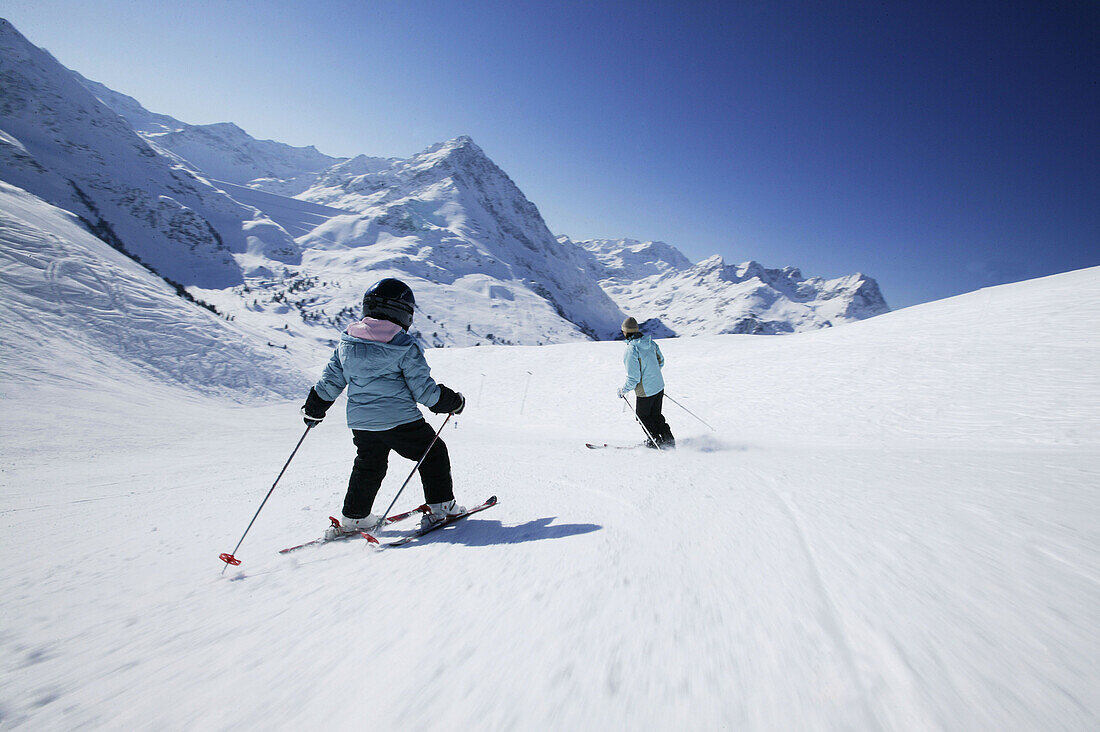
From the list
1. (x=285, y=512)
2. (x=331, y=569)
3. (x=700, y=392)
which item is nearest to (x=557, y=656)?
(x=331, y=569)

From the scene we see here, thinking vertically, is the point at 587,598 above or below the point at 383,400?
below

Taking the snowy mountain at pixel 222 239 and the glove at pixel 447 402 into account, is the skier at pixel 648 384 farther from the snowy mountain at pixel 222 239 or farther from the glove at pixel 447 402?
the snowy mountain at pixel 222 239

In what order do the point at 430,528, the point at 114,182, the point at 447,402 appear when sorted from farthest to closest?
the point at 114,182 < the point at 447,402 < the point at 430,528

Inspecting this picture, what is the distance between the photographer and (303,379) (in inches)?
603

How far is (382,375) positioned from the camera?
311 centimetres

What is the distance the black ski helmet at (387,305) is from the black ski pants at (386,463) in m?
0.87

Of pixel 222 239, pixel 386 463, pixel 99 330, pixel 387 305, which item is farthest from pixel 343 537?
pixel 222 239

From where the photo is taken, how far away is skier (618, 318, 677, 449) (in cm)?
627

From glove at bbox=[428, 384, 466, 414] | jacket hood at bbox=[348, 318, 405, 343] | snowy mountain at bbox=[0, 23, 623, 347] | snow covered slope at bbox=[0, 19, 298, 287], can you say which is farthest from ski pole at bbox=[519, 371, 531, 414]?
snow covered slope at bbox=[0, 19, 298, 287]

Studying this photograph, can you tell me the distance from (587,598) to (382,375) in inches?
87.2

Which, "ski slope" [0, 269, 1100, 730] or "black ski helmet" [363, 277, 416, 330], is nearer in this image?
"ski slope" [0, 269, 1100, 730]

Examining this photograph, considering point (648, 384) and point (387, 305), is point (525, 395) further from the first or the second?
Result: point (387, 305)

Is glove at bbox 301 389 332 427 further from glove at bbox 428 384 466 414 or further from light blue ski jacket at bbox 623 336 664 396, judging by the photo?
light blue ski jacket at bbox 623 336 664 396

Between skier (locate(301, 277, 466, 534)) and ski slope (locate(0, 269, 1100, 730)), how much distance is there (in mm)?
313
